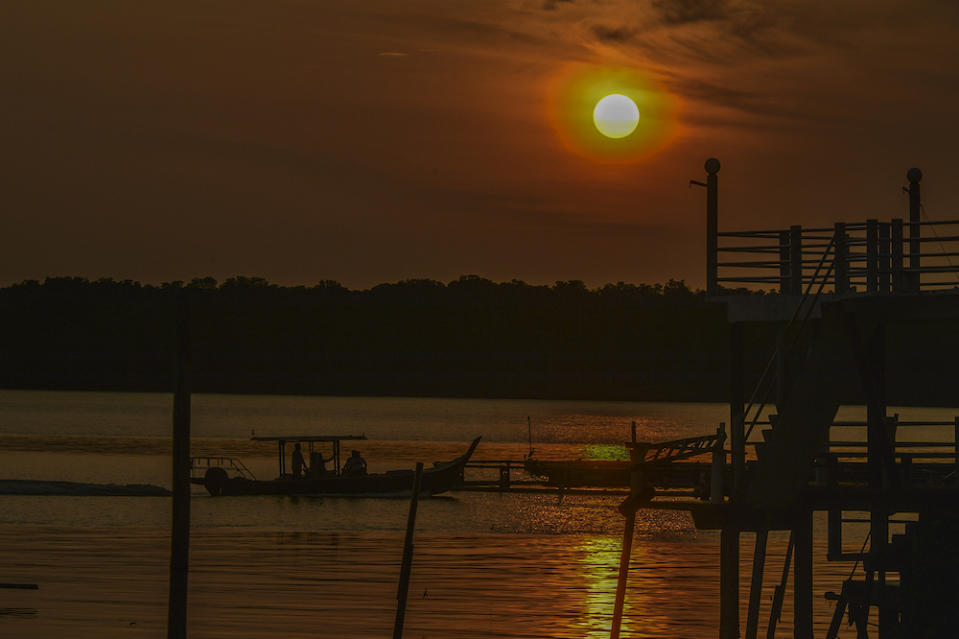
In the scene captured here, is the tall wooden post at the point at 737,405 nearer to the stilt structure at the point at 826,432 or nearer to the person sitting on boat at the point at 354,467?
the stilt structure at the point at 826,432

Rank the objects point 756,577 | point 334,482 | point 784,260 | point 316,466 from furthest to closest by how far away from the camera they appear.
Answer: point 334,482 < point 316,466 < point 784,260 < point 756,577

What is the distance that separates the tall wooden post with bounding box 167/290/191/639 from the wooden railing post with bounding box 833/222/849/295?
10513 mm

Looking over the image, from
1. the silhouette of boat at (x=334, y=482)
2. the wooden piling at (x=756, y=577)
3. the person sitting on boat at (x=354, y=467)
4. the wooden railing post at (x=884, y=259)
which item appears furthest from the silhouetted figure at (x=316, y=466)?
the wooden railing post at (x=884, y=259)

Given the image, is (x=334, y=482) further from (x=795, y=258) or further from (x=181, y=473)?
(x=795, y=258)

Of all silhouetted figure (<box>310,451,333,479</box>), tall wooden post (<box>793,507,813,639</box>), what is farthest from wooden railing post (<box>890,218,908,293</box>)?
silhouetted figure (<box>310,451,333,479</box>)

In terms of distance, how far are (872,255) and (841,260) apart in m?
0.50

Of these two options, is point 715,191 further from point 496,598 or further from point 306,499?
point 306,499

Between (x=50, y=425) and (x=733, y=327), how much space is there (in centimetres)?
17586

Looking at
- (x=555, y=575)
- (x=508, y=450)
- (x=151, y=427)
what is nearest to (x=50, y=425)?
(x=151, y=427)

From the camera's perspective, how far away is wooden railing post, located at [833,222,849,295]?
22406 millimetres

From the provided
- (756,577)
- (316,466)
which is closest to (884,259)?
(756,577)

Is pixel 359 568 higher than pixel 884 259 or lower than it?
lower

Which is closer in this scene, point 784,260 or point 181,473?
point 181,473

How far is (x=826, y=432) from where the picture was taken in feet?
74.0
